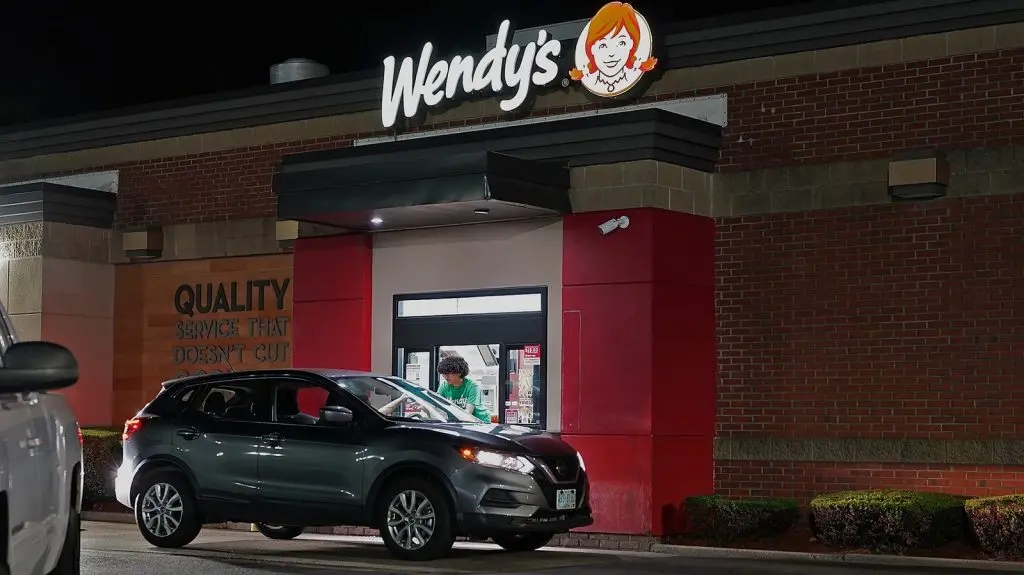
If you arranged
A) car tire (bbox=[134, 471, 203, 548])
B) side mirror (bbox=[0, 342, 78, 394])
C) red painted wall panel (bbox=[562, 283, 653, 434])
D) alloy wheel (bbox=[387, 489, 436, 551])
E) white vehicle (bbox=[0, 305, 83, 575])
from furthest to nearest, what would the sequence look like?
red painted wall panel (bbox=[562, 283, 653, 434]), car tire (bbox=[134, 471, 203, 548]), alloy wheel (bbox=[387, 489, 436, 551]), white vehicle (bbox=[0, 305, 83, 575]), side mirror (bbox=[0, 342, 78, 394])

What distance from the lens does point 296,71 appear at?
2384 centimetres

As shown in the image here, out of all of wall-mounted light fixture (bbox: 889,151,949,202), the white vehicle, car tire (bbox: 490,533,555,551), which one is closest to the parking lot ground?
car tire (bbox: 490,533,555,551)

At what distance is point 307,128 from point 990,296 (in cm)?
1021

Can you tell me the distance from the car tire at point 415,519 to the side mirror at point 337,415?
0.78m

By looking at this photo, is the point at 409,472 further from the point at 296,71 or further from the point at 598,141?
the point at 296,71

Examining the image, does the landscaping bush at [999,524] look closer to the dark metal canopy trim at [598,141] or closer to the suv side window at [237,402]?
the dark metal canopy trim at [598,141]

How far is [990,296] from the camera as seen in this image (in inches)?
659

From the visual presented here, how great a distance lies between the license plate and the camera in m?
14.5

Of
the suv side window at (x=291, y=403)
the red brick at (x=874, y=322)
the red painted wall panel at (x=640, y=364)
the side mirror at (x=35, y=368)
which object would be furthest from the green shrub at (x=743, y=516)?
the side mirror at (x=35, y=368)

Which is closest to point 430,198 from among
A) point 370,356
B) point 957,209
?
point 370,356

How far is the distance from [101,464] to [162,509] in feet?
20.2

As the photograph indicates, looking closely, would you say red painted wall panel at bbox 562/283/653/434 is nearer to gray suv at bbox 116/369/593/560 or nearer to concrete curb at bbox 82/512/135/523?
gray suv at bbox 116/369/593/560

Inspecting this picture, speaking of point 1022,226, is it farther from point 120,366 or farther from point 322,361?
point 120,366

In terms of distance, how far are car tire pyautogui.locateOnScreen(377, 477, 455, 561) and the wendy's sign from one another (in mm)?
6872
